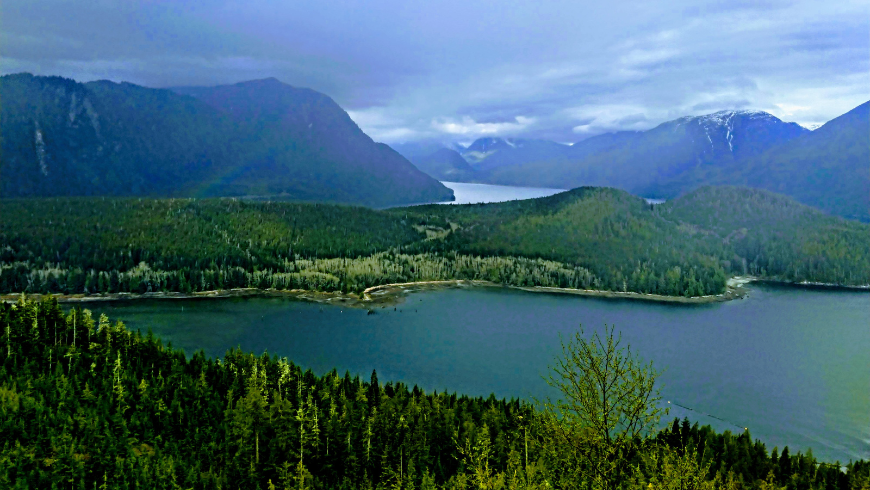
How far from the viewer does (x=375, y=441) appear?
4744 cm

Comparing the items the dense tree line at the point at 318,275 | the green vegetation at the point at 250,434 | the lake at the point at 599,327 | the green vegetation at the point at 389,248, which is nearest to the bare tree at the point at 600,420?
the green vegetation at the point at 250,434

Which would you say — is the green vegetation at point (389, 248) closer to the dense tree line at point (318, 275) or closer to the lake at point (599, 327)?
the dense tree line at point (318, 275)

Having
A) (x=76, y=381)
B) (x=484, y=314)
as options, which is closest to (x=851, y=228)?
(x=484, y=314)

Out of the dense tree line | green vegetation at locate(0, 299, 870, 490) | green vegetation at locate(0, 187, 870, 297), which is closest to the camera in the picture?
green vegetation at locate(0, 299, 870, 490)

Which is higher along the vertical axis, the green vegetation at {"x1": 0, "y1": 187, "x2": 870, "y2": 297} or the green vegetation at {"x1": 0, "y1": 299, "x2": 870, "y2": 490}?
the green vegetation at {"x1": 0, "y1": 187, "x2": 870, "y2": 297}

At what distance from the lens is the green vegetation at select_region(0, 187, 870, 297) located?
139m

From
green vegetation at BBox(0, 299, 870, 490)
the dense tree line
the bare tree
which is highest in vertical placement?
the bare tree

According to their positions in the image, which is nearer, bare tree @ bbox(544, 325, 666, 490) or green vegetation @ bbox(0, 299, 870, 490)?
bare tree @ bbox(544, 325, 666, 490)

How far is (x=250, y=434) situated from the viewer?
4606cm

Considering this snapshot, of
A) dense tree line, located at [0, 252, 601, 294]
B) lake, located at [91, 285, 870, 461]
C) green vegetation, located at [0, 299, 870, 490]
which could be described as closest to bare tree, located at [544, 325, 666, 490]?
green vegetation, located at [0, 299, 870, 490]

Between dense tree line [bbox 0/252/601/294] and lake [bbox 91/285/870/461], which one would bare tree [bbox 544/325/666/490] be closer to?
lake [bbox 91/285/870/461]

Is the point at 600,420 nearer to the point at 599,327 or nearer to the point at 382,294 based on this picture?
the point at 599,327

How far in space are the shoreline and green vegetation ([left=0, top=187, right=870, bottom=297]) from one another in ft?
7.98

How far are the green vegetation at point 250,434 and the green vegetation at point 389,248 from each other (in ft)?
252
